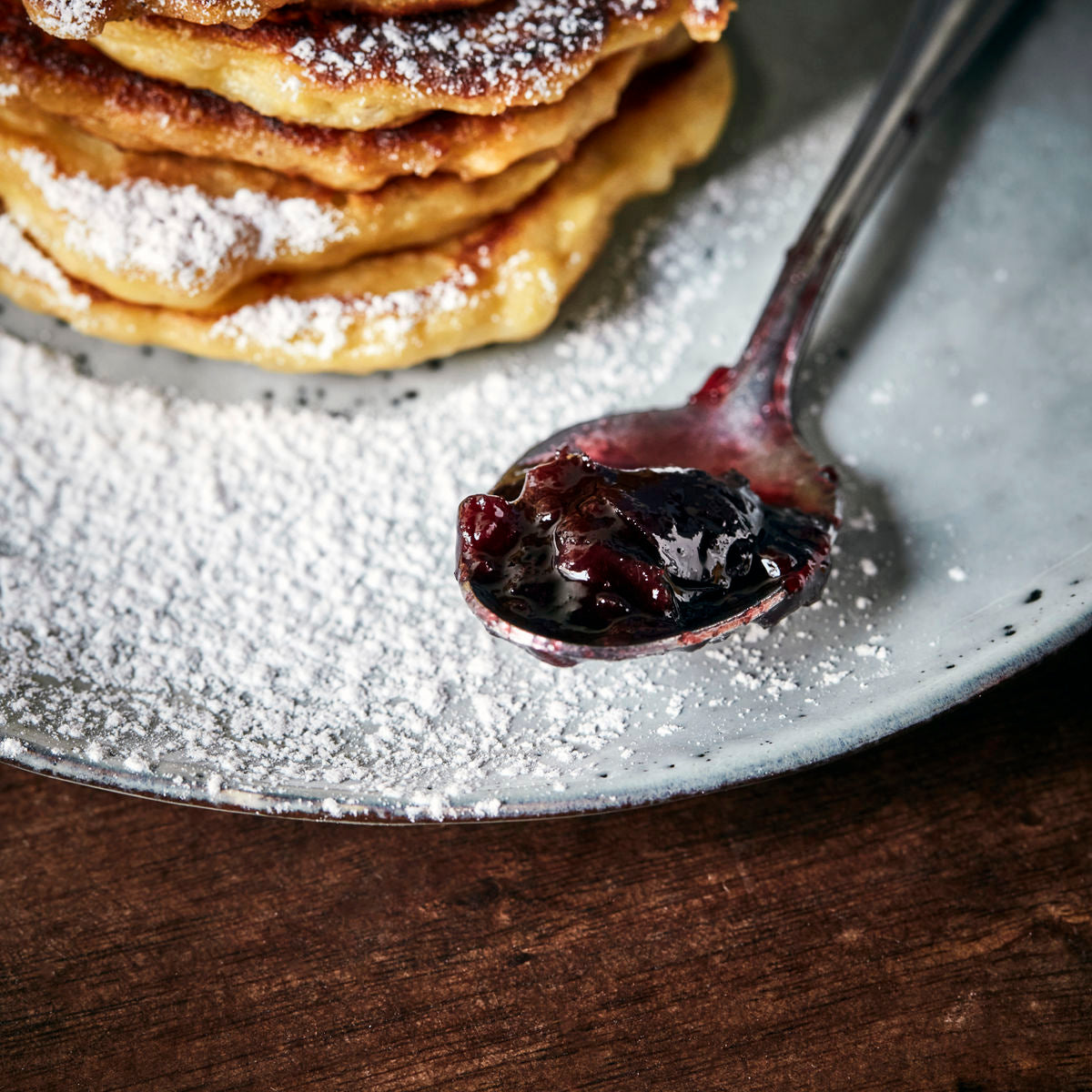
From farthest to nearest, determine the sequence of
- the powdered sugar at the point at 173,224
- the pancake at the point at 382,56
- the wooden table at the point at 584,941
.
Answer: the powdered sugar at the point at 173,224 < the pancake at the point at 382,56 < the wooden table at the point at 584,941

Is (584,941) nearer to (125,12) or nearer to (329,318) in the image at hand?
(329,318)

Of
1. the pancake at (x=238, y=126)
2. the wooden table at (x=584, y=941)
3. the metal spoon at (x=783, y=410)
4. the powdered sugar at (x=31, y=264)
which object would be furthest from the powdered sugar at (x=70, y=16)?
the wooden table at (x=584, y=941)

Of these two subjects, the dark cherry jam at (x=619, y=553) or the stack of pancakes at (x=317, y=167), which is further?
the stack of pancakes at (x=317, y=167)

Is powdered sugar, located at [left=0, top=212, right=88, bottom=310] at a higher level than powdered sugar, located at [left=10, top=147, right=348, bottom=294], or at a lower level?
lower

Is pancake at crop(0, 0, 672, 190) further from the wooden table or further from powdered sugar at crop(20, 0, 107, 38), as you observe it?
the wooden table

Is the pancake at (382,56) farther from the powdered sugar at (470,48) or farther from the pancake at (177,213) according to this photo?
the pancake at (177,213)

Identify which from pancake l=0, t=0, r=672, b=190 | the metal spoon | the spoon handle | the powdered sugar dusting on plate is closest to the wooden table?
the powdered sugar dusting on plate

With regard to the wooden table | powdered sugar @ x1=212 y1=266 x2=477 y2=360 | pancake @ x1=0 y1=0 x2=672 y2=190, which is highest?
pancake @ x1=0 y1=0 x2=672 y2=190
